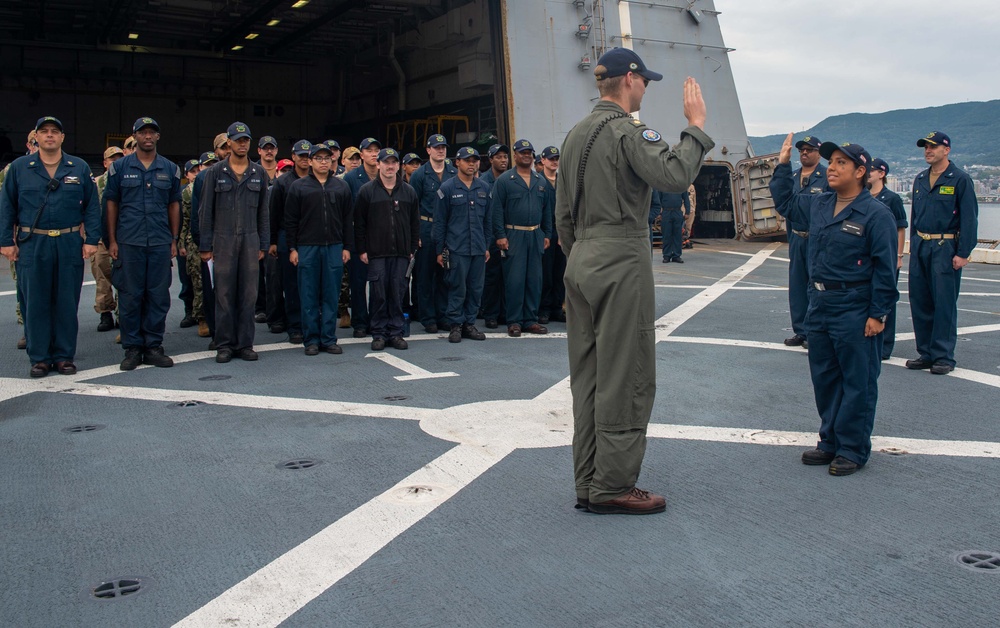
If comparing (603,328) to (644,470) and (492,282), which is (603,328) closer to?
(644,470)

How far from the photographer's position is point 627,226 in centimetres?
380

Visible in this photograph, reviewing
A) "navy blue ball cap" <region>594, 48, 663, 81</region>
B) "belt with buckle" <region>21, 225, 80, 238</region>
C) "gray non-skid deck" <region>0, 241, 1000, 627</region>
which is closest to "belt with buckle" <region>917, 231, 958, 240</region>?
"gray non-skid deck" <region>0, 241, 1000, 627</region>

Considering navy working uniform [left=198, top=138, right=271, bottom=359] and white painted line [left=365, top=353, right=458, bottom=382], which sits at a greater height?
navy working uniform [left=198, top=138, right=271, bottom=359]

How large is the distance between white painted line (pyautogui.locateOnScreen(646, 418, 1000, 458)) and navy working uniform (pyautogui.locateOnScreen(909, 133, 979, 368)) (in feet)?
7.35

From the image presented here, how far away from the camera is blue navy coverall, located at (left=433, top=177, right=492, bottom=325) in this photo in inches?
339

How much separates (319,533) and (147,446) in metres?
1.79

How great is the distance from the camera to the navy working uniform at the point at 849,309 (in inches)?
177

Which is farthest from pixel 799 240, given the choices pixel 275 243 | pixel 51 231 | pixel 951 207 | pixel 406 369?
pixel 51 231

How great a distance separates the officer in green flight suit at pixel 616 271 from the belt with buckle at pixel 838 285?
137 centimetres

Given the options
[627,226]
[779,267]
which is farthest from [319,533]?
[779,267]

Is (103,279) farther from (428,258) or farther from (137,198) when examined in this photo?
(428,258)

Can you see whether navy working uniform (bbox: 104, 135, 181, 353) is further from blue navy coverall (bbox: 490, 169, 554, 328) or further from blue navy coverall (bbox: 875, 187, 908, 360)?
blue navy coverall (bbox: 875, 187, 908, 360)

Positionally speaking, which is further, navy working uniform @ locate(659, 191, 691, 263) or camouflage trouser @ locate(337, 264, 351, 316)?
navy working uniform @ locate(659, 191, 691, 263)

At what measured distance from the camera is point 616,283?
3756mm
